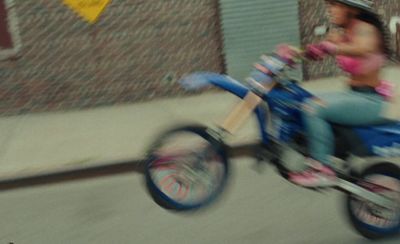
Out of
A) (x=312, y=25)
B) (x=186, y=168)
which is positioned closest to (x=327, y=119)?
(x=186, y=168)

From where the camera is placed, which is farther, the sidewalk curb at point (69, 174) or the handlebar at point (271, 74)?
the sidewalk curb at point (69, 174)

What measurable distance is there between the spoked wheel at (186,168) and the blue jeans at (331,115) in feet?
1.80

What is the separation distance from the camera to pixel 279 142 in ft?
14.3

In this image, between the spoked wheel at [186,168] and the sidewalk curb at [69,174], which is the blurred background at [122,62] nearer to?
the sidewalk curb at [69,174]

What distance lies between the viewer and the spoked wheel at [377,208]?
4.48 meters

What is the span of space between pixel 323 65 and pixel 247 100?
240 inches

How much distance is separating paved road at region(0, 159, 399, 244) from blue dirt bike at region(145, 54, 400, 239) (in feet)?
1.55

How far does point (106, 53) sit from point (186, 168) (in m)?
5.42

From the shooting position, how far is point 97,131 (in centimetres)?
812

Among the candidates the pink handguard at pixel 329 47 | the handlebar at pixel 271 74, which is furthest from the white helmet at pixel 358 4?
the handlebar at pixel 271 74

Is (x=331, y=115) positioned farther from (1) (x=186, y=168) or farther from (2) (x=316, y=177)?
(1) (x=186, y=168)

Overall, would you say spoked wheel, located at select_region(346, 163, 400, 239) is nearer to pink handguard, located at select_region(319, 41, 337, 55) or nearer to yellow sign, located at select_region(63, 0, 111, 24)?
pink handguard, located at select_region(319, 41, 337, 55)

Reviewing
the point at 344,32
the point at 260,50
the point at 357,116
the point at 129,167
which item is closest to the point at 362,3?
the point at 344,32

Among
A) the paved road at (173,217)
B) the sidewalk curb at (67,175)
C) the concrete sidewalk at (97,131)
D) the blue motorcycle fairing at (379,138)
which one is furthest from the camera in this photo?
the concrete sidewalk at (97,131)
